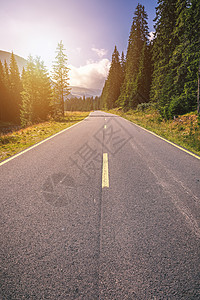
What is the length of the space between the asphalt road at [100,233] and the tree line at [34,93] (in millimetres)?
20432

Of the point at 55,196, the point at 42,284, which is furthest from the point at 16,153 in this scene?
the point at 42,284

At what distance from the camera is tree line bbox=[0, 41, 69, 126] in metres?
22.2

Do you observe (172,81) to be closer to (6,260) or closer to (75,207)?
(75,207)

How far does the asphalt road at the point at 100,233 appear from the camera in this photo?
4.74 ft

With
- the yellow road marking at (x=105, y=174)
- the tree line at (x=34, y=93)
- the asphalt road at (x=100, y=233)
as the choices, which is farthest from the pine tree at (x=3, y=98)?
the yellow road marking at (x=105, y=174)

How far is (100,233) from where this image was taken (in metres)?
2.05

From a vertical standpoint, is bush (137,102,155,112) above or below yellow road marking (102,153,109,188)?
above

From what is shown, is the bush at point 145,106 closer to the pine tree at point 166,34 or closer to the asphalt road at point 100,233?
the pine tree at point 166,34

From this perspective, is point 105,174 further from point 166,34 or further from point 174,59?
point 166,34

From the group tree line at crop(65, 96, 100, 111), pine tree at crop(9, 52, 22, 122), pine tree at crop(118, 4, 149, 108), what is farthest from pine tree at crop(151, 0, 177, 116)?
tree line at crop(65, 96, 100, 111)

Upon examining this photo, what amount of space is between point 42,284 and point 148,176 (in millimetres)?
3062

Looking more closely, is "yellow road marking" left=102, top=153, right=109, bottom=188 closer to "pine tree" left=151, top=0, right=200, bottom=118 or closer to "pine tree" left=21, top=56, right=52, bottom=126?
"pine tree" left=151, top=0, right=200, bottom=118

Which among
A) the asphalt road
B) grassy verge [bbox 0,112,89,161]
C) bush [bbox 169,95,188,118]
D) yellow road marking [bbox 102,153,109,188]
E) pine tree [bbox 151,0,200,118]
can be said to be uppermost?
pine tree [bbox 151,0,200,118]

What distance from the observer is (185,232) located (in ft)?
6.86
